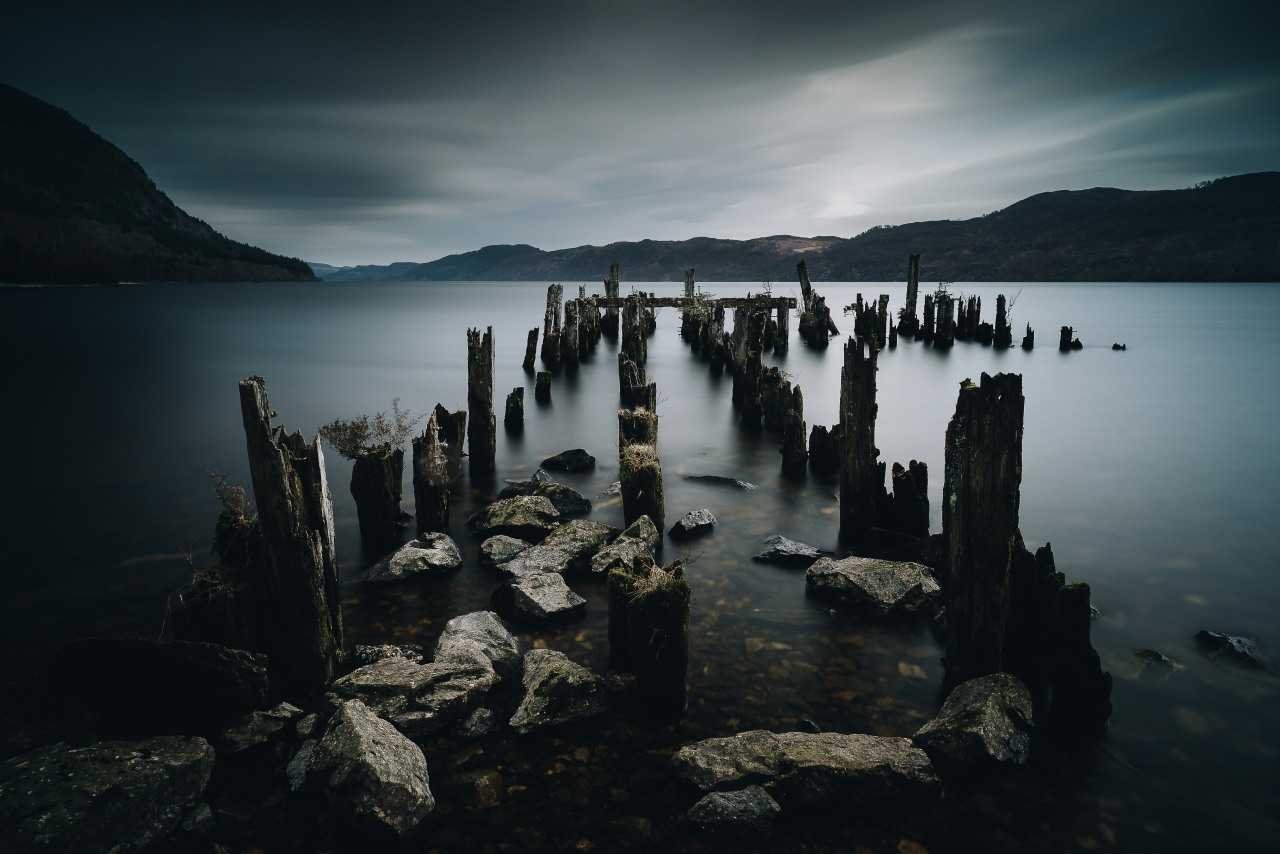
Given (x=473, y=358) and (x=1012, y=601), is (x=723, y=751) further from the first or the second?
(x=473, y=358)

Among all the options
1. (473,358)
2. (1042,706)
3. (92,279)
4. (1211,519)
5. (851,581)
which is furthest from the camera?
(92,279)

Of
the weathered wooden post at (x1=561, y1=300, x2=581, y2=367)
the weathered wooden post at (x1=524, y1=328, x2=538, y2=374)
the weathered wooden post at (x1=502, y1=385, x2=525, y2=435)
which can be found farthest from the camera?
the weathered wooden post at (x1=561, y1=300, x2=581, y2=367)

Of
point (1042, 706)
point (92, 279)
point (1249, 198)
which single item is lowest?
point (1042, 706)

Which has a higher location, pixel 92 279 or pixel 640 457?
pixel 92 279

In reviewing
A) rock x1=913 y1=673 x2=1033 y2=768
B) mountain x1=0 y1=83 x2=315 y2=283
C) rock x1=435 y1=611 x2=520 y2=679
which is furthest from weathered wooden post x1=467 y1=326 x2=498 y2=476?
mountain x1=0 y1=83 x2=315 y2=283

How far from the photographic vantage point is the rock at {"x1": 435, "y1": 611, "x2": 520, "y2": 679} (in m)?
6.30

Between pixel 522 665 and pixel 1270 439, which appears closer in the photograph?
pixel 522 665

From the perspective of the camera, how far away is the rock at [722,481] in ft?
43.7

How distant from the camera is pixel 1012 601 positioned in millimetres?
6266

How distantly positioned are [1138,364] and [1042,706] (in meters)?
35.6

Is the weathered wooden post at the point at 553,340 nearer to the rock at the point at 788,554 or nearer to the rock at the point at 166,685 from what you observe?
the rock at the point at 788,554

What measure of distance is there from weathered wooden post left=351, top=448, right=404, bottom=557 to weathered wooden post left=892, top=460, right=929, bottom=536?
764 centimetres

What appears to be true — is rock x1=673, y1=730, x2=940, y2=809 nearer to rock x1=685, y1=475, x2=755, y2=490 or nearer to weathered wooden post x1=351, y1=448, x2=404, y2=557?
weathered wooden post x1=351, y1=448, x2=404, y2=557

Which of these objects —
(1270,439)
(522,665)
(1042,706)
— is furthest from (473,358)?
(1270,439)
